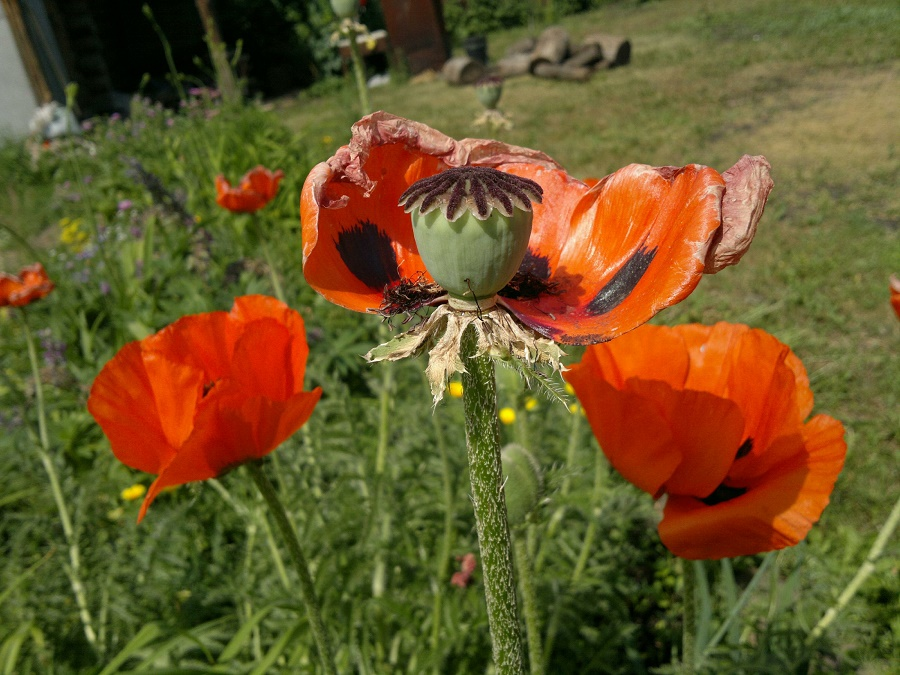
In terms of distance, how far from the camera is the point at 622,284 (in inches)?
28.5

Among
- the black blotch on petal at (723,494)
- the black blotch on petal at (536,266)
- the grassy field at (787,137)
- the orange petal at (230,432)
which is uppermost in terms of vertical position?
the black blotch on petal at (536,266)

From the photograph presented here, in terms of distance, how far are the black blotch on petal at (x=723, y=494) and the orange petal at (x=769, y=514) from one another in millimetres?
91

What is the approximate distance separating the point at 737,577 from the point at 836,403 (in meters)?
1.31

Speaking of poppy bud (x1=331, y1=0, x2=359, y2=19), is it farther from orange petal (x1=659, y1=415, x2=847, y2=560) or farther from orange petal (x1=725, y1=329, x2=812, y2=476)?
orange petal (x1=659, y1=415, x2=847, y2=560)

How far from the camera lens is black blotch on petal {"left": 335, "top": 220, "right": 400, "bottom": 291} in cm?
77

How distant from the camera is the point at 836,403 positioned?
3.13 m

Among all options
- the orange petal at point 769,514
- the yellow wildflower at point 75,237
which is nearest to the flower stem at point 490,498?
the orange petal at point 769,514

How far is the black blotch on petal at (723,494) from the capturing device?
105 cm

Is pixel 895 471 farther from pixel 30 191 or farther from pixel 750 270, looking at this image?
pixel 30 191

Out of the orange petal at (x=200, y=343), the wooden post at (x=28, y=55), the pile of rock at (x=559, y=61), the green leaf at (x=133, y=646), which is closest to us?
the orange petal at (x=200, y=343)

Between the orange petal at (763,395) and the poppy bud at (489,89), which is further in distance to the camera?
the poppy bud at (489,89)

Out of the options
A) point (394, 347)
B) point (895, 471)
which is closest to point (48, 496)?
point (394, 347)

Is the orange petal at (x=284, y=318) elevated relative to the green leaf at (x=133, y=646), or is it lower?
elevated

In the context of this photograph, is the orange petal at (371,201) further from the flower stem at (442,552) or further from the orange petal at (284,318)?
the flower stem at (442,552)
